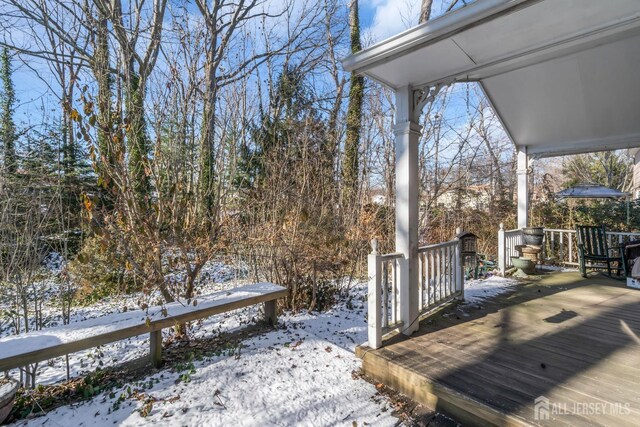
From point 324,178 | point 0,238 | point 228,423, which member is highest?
point 324,178

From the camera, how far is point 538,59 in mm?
3375

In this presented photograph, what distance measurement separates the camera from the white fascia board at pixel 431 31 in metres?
2.18

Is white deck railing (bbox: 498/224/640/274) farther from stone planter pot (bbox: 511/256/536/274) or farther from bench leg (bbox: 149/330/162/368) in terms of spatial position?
bench leg (bbox: 149/330/162/368)

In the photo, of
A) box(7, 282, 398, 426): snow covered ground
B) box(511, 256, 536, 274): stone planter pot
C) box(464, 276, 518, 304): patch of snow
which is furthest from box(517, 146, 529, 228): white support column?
box(7, 282, 398, 426): snow covered ground

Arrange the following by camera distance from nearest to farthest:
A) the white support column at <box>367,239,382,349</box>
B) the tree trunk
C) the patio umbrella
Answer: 1. the white support column at <box>367,239,382,349</box>
2. the patio umbrella
3. the tree trunk

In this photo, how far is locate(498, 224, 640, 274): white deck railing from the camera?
5.64 meters

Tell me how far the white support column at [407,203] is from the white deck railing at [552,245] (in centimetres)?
336

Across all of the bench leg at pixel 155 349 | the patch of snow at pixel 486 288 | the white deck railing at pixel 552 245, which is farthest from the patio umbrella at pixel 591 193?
the bench leg at pixel 155 349

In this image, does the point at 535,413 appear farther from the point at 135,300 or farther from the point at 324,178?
the point at 135,300

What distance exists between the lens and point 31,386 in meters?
2.69

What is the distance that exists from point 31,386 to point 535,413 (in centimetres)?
397

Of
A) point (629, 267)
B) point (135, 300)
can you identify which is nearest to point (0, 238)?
point (135, 300)

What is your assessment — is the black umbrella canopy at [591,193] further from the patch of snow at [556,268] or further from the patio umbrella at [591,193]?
the patch of snow at [556,268]

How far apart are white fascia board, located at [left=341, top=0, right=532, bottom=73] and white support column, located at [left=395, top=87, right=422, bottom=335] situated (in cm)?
56
